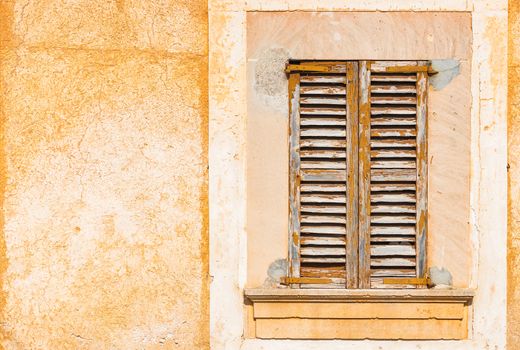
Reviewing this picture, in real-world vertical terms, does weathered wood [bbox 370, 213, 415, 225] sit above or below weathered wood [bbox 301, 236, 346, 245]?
above

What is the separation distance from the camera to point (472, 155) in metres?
5.02

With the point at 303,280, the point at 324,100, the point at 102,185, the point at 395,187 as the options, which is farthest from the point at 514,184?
the point at 102,185

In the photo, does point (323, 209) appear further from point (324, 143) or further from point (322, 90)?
point (322, 90)

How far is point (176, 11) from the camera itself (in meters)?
5.02

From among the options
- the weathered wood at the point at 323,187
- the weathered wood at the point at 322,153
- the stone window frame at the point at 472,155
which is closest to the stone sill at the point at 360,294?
the stone window frame at the point at 472,155

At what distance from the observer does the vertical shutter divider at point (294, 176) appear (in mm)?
5039

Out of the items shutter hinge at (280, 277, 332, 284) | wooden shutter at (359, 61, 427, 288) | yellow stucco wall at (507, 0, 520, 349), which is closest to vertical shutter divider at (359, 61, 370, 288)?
wooden shutter at (359, 61, 427, 288)

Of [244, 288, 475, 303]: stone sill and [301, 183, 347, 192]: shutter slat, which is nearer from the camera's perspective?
[244, 288, 475, 303]: stone sill

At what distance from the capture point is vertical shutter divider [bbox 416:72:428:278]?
16.5ft

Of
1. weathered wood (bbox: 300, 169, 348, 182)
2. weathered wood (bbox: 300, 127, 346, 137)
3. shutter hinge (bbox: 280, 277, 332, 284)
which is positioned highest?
weathered wood (bbox: 300, 127, 346, 137)

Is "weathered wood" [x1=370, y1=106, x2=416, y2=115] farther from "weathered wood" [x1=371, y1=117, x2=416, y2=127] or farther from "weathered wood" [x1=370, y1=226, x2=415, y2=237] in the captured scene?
"weathered wood" [x1=370, y1=226, x2=415, y2=237]

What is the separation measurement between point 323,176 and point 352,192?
0.65 ft

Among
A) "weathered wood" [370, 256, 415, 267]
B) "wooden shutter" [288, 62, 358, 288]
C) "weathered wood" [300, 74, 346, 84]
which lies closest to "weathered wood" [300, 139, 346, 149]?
"wooden shutter" [288, 62, 358, 288]

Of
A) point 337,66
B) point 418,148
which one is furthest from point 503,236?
point 337,66
